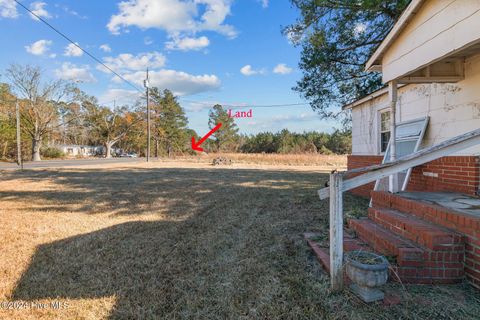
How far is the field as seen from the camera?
1873 millimetres

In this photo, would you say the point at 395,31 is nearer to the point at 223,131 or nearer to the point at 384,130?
the point at 384,130

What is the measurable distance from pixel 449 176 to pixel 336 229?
103 inches

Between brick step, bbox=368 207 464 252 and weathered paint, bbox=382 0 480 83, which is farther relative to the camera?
weathered paint, bbox=382 0 480 83

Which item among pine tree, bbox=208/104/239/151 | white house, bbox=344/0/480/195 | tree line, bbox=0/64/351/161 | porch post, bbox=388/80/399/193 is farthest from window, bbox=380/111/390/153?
pine tree, bbox=208/104/239/151

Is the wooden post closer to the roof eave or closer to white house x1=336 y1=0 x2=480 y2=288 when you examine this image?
white house x1=336 y1=0 x2=480 y2=288

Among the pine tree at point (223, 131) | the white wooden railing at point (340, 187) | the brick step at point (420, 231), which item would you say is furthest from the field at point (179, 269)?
the pine tree at point (223, 131)

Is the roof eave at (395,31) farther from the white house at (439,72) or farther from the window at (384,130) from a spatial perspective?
the window at (384,130)

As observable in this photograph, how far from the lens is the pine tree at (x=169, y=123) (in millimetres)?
42438

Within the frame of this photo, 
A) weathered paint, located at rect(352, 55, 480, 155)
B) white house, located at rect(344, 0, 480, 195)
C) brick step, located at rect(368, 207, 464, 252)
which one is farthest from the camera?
weathered paint, located at rect(352, 55, 480, 155)

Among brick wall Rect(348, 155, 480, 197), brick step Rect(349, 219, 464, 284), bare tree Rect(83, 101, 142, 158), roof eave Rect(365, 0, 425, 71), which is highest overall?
bare tree Rect(83, 101, 142, 158)

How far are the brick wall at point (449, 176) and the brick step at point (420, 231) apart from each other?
114cm

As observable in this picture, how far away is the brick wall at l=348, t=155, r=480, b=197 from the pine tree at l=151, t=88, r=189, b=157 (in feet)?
134

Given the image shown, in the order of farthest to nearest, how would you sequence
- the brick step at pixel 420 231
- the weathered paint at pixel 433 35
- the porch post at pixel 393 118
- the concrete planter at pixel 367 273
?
1. the porch post at pixel 393 118
2. the weathered paint at pixel 433 35
3. the brick step at pixel 420 231
4. the concrete planter at pixel 367 273

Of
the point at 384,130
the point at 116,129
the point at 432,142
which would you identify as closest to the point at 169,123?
the point at 116,129
